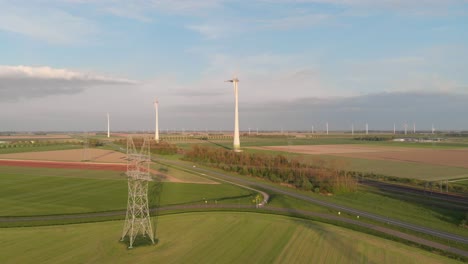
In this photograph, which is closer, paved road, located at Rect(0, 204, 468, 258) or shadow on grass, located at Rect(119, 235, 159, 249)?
shadow on grass, located at Rect(119, 235, 159, 249)

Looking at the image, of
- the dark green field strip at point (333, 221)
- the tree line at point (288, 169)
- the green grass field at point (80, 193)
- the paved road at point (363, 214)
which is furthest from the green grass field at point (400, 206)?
the green grass field at point (80, 193)

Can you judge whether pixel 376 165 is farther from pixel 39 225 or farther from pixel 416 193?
pixel 39 225

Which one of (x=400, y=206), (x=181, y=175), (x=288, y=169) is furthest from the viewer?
(x=181, y=175)

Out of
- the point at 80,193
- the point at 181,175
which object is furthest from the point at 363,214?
the point at 181,175

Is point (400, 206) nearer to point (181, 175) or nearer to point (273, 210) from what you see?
point (273, 210)

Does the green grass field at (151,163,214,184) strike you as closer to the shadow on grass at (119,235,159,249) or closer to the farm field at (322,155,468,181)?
the farm field at (322,155,468,181)

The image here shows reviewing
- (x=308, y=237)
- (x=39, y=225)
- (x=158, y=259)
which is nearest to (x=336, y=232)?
(x=308, y=237)

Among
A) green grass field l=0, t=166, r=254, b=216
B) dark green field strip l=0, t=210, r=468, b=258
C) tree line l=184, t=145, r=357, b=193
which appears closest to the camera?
dark green field strip l=0, t=210, r=468, b=258

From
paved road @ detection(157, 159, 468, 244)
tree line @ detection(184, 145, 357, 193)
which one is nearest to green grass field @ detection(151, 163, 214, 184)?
paved road @ detection(157, 159, 468, 244)
